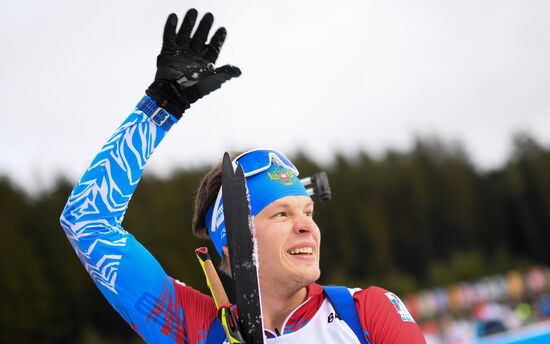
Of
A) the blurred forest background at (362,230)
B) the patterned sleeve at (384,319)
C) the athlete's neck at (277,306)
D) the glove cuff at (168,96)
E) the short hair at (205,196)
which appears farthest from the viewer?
the blurred forest background at (362,230)

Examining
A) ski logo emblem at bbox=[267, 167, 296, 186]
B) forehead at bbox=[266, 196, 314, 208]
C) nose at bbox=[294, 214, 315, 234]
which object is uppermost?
ski logo emblem at bbox=[267, 167, 296, 186]

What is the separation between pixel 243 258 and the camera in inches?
95.0

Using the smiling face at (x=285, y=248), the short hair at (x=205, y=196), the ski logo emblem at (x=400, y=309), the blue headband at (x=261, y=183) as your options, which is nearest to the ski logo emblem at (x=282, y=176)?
the blue headband at (x=261, y=183)

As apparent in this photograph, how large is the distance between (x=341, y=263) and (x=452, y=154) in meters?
17.4

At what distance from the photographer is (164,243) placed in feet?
138

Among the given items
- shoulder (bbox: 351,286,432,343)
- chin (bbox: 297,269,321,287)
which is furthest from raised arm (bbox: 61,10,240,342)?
shoulder (bbox: 351,286,432,343)

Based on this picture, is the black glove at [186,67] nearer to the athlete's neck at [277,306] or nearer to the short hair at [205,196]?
the short hair at [205,196]

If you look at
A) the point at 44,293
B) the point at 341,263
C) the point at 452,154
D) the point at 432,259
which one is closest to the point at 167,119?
the point at 44,293

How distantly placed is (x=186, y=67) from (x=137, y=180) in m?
0.51

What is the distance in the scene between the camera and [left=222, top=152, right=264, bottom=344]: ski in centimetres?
240

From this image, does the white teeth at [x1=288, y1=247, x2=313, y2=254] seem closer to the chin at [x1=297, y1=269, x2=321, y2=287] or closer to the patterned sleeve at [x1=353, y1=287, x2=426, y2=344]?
the chin at [x1=297, y1=269, x2=321, y2=287]

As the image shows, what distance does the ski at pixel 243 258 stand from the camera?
7.87 ft

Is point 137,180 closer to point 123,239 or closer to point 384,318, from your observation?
point 123,239

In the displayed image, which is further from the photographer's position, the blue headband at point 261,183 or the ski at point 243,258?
the blue headband at point 261,183
